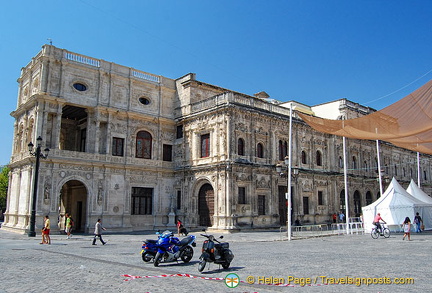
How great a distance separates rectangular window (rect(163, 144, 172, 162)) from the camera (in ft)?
113

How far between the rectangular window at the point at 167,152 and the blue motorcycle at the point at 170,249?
75.0 feet

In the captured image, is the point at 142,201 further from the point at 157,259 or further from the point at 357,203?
the point at 357,203

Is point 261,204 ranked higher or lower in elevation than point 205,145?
lower

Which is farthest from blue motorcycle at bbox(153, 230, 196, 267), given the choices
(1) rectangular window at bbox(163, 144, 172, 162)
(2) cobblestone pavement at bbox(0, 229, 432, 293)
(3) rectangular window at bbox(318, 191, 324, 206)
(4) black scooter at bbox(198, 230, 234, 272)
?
(3) rectangular window at bbox(318, 191, 324, 206)

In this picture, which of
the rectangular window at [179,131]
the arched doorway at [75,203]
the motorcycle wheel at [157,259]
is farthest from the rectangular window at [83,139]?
the motorcycle wheel at [157,259]

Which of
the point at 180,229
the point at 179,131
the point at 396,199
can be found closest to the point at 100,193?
the point at 179,131

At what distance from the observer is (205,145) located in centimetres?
3231

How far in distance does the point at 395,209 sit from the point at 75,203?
1020 inches

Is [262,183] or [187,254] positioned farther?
[262,183]

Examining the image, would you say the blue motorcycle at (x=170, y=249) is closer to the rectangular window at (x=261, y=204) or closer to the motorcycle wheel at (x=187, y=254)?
the motorcycle wheel at (x=187, y=254)

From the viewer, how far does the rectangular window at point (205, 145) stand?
31984 millimetres

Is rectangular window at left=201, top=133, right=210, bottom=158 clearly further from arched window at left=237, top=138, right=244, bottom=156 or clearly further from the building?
arched window at left=237, top=138, right=244, bottom=156

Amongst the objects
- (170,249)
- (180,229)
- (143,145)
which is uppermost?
(143,145)

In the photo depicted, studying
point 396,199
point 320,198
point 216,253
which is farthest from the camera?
Answer: point 320,198
